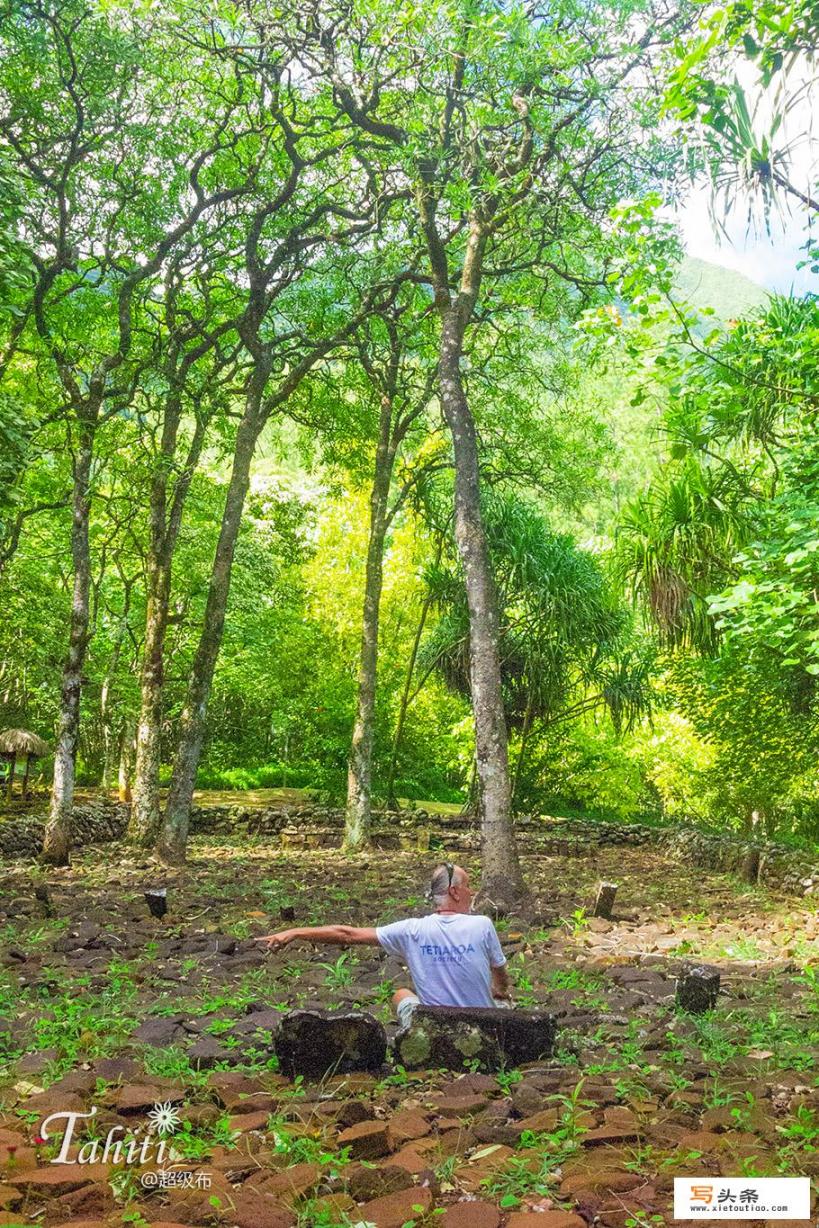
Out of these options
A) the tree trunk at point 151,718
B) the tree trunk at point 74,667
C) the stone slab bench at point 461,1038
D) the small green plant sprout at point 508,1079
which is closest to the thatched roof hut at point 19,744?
the tree trunk at point 151,718

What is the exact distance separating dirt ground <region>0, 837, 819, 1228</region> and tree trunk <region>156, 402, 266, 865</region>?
367 centimetres

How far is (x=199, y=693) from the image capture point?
1182cm

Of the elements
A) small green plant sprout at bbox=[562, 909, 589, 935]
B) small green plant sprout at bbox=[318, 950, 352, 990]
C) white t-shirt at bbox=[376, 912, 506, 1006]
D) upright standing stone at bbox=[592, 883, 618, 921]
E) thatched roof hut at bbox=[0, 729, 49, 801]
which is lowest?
small green plant sprout at bbox=[318, 950, 352, 990]

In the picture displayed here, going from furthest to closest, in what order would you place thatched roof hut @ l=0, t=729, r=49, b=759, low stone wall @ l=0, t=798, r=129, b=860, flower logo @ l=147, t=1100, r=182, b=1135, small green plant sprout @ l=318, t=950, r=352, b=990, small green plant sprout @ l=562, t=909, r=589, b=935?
thatched roof hut @ l=0, t=729, r=49, b=759 → low stone wall @ l=0, t=798, r=129, b=860 → small green plant sprout @ l=562, t=909, r=589, b=935 → small green plant sprout @ l=318, t=950, r=352, b=990 → flower logo @ l=147, t=1100, r=182, b=1135

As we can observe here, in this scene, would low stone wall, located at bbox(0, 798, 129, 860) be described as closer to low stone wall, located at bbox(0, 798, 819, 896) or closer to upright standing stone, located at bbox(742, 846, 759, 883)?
low stone wall, located at bbox(0, 798, 819, 896)

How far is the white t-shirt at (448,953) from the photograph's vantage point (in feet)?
14.7

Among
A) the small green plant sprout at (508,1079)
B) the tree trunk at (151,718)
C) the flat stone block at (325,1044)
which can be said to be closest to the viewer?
the small green plant sprout at (508,1079)

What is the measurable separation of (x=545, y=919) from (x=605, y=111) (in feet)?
27.9

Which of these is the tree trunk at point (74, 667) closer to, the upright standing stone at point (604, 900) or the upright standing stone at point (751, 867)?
the upright standing stone at point (604, 900)

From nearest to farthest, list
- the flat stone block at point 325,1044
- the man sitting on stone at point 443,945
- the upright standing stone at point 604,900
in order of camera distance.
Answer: the flat stone block at point 325,1044
the man sitting on stone at point 443,945
the upright standing stone at point 604,900

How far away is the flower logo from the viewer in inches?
136

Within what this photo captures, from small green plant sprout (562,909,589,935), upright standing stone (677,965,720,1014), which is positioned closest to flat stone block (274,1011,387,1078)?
upright standing stone (677,965,720,1014)

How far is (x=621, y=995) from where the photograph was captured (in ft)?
19.1

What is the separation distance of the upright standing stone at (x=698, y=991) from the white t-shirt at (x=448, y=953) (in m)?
1.61
